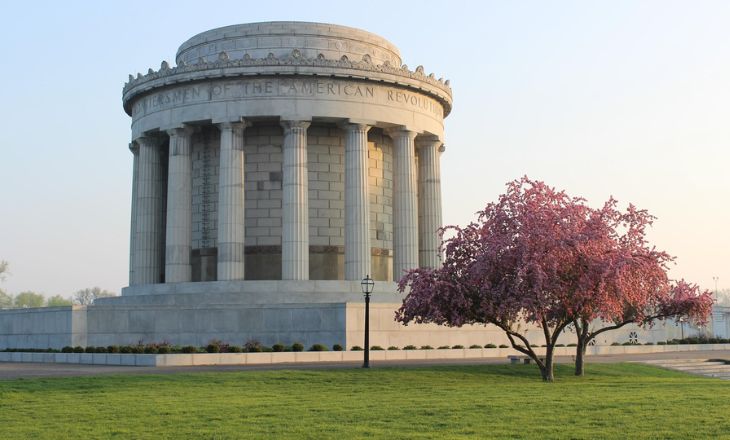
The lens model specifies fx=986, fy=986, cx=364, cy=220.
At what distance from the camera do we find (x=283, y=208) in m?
68.9

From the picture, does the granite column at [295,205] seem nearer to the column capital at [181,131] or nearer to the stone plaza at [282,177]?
the stone plaza at [282,177]

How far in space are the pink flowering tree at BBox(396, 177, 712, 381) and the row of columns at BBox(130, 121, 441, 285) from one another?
78.7 feet

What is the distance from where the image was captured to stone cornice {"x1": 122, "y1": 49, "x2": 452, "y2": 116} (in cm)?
6888

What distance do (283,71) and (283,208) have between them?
956 centimetres

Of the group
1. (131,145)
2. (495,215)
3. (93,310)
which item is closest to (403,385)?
(495,215)

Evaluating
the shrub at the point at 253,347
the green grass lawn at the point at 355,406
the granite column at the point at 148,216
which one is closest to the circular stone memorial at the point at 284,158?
the granite column at the point at 148,216

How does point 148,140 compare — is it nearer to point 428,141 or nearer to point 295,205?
point 295,205

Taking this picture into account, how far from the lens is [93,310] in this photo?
61.1 metres

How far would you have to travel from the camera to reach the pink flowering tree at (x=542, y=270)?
41.9m

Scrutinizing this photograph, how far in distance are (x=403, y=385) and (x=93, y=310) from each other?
2960 cm

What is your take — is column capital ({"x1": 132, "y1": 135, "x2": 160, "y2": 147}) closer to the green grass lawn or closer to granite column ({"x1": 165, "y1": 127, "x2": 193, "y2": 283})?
granite column ({"x1": 165, "y1": 127, "x2": 193, "y2": 283})

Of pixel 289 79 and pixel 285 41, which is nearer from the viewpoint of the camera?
pixel 289 79

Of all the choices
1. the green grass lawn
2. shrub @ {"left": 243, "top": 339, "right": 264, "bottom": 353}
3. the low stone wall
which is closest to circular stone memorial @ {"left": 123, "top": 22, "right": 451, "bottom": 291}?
shrub @ {"left": 243, "top": 339, "right": 264, "bottom": 353}

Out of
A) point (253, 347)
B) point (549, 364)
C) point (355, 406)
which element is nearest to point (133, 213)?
point (253, 347)
